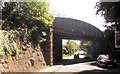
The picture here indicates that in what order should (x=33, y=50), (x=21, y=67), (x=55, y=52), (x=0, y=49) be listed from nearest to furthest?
(x=0, y=49) → (x=21, y=67) → (x=33, y=50) → (x=55, y=52)

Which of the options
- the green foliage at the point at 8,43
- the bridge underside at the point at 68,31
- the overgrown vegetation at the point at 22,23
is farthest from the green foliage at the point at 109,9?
the bridge underside at the point at 68,31

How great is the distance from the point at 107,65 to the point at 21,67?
44.0 ft

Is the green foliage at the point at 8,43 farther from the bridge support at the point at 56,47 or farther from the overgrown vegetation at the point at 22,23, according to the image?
the bridge support at the point at 56,47

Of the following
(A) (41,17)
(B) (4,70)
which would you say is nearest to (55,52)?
(A) (41,17)

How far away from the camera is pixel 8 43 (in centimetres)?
1819

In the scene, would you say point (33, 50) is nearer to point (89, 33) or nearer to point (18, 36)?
point (18, 36)

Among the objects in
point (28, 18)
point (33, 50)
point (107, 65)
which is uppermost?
point (28, 18)

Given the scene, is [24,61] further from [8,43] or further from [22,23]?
[22,23]

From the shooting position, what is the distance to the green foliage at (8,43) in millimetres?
16861

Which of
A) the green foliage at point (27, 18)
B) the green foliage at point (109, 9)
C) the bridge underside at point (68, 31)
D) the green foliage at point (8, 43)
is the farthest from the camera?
the bridge underside at point (68, 31)

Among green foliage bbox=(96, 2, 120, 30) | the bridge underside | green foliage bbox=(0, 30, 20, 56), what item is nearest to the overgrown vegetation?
green foliage bbox=(0, 30, 20, 56)

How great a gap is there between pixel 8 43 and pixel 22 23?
7.54 m

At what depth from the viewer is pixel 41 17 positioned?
2800 cm

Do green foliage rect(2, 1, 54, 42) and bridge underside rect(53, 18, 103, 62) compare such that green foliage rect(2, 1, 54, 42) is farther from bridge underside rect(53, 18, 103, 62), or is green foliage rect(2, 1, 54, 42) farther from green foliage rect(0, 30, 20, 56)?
bridge underside rect(53, 18, 103, 62)
